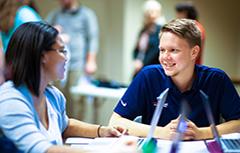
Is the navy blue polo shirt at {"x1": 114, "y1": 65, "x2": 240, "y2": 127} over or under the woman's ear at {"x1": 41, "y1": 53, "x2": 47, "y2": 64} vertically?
under

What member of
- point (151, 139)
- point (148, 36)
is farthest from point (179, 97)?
point (148, 36)

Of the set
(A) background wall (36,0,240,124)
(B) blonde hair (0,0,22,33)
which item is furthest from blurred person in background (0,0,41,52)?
(A) background wall (36,0,240,124)

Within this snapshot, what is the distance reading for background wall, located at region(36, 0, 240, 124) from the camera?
457 centimetres

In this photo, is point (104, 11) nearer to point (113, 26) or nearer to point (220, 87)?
point (113, 26)

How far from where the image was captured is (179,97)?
5.55 ft

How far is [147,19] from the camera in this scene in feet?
A: 13.5

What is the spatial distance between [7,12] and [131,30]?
7.26ft

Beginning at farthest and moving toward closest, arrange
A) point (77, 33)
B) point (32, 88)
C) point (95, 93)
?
point (77, 33) < point (95, 93) < point (32, 88)

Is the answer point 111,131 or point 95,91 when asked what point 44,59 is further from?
point 95,91

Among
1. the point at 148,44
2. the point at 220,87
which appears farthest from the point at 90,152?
the point at 148,44

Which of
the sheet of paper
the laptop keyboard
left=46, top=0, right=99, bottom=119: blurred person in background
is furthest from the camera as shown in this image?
left=46, top=0, right=99, bottom=119: blurred person in background

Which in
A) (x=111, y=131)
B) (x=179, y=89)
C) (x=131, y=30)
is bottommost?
(x=131, y=30)

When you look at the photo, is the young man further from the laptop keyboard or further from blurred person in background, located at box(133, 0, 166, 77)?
blurred person in background, located at box(133, 0, 166, 77)

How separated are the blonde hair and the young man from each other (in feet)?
3.69
